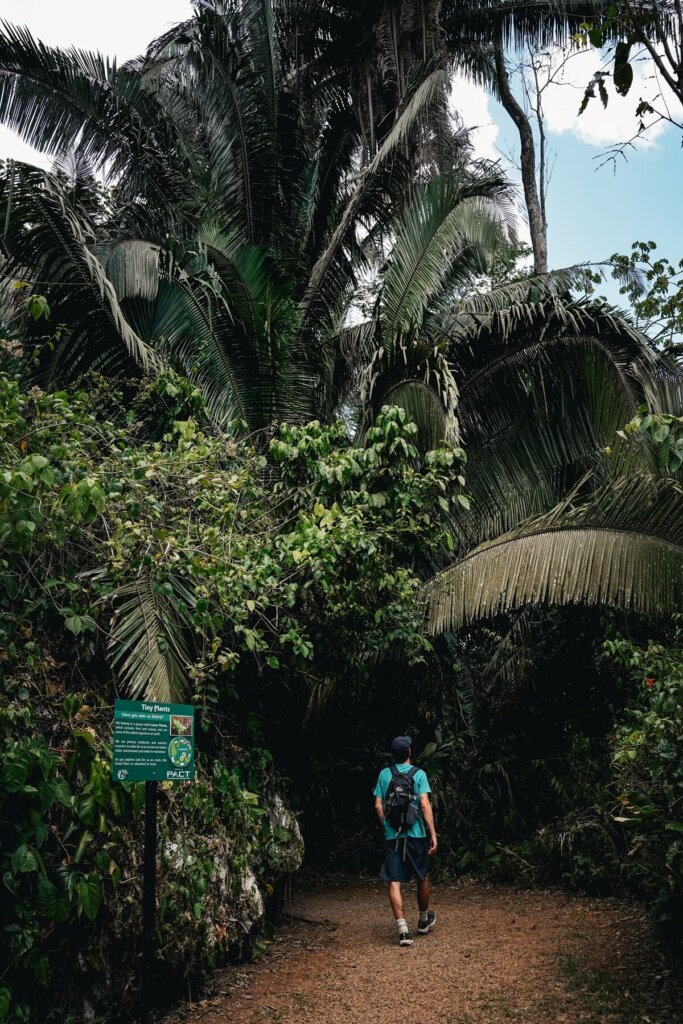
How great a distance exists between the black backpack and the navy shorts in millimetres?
113

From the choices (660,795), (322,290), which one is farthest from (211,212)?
(660,795)

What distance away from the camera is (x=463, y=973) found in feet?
19.6

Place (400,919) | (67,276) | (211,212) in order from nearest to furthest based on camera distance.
Answer: 1. (400,919)
2. (67,276)
3. (211,212)

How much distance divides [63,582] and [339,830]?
226 inches

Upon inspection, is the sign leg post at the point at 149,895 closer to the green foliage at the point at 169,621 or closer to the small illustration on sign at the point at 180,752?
the small illustration on sign at the point at 180,752

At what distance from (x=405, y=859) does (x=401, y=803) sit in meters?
0.42

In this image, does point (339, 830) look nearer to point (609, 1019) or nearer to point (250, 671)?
point (250, 671)

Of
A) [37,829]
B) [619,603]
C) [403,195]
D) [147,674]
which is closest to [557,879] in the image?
[619,603]

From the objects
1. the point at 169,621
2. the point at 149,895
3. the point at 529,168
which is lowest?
the point at 149,895

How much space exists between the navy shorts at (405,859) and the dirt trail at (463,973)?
50cm

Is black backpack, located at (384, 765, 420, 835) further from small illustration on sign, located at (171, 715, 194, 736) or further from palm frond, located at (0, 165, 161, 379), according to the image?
palm frond, located at (0, 165, 161, 379)

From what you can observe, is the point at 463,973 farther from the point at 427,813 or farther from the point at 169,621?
the point at 169,621

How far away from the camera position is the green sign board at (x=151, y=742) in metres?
4.41

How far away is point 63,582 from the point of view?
5426 millimetres
